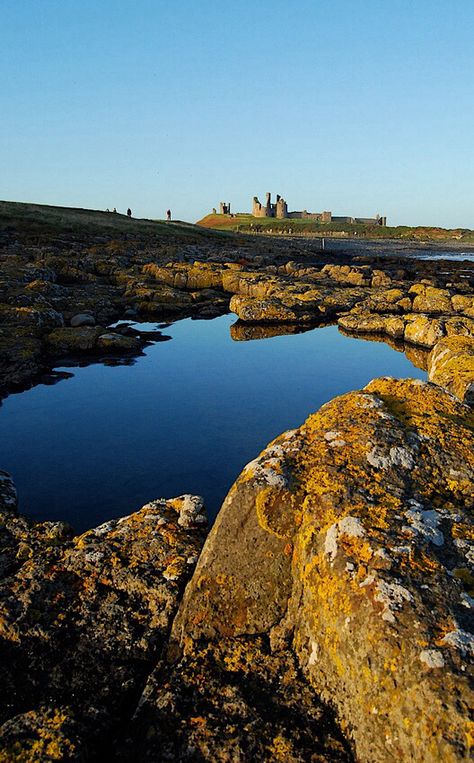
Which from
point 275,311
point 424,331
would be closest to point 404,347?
point 424,331

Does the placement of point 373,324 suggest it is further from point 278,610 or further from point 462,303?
point 278,610

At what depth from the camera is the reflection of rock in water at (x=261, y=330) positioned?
25109 mm

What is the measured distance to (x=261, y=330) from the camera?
26.3m

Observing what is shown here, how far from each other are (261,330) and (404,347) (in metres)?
7.54

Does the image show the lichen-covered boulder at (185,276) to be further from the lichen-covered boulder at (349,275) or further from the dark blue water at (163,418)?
the dark blue water at (163,418)

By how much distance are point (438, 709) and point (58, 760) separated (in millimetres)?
2768

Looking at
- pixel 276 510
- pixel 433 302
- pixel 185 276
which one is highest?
pixel 276 510

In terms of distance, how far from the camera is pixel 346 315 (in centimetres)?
2736

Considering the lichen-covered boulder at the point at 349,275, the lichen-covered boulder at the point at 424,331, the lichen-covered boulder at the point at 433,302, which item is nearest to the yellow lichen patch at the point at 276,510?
the lichen-covered boulder at the point at 424,331

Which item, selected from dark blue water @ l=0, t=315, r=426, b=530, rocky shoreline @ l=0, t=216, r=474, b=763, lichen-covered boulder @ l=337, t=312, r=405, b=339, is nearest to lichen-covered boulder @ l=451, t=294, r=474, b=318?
lichen-covered boulder @ l=337, t=312, r=405, b=339

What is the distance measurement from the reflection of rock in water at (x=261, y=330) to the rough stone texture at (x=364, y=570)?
1866 cm

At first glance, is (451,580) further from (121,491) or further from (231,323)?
(231,323)

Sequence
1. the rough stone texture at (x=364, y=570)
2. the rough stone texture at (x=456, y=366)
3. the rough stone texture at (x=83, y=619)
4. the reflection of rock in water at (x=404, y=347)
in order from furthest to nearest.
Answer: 1. the reflection of rock in water at (x=404, y=347)
2. the rough stone texture at (x=456, y=366)
3. the rough stone texture at (x=83, y=619)
4. the rough stone texture at (x=364, y=570)

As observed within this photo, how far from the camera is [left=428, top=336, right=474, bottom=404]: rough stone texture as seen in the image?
11.3 metres
